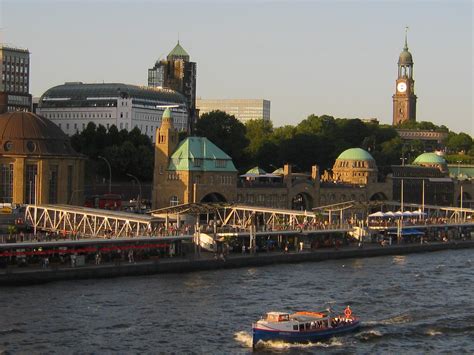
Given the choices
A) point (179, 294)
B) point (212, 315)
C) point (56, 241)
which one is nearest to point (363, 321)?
point (212, 315)

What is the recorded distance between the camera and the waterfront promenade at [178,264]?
3501 inches

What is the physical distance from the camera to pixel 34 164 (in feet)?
436

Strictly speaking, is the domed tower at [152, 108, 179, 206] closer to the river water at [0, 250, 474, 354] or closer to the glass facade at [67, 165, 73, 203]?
the glass facade at [67, 165, 73, 203]

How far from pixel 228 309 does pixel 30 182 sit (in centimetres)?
6010

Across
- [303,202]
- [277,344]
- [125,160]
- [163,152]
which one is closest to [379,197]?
[303,202]

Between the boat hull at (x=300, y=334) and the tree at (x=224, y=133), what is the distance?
11841cm

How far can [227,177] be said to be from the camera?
14625 cm

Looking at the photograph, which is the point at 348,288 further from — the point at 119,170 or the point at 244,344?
the point at 119,170

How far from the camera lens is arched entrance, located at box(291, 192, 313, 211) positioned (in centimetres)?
16229

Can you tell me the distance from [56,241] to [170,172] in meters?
49.5

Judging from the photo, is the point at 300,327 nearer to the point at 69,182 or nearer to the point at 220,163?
the point at 69,182

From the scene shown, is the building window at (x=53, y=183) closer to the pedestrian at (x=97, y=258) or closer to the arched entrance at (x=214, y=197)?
the arched entrance at (x=214, y=197)

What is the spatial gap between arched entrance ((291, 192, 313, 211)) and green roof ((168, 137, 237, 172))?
18.9 m

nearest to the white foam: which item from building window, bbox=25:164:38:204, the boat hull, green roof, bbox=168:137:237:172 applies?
the boat hull
